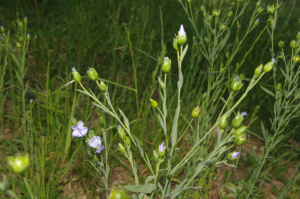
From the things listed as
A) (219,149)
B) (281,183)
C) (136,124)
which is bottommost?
(281,183)

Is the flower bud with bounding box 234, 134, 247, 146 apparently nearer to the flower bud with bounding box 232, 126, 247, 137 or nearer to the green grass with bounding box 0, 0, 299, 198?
the flower bud with bounding box 232, 126, 247, 137

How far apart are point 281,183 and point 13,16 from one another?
9.21 ft

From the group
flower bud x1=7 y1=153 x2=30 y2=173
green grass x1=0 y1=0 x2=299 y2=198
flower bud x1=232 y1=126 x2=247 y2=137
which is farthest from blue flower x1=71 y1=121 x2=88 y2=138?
green grass x1=0 y1=0 x2=299 y2=198

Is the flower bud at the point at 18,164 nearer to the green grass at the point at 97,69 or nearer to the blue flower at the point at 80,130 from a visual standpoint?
the blue flower at the point at 80,130

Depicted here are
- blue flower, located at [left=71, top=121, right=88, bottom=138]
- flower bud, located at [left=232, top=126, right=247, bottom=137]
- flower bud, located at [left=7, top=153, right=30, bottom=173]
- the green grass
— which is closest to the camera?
flower bud, located at [left=7, top=153, right=30, bottom=173]

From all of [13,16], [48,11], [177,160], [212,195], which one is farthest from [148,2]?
[212,195]

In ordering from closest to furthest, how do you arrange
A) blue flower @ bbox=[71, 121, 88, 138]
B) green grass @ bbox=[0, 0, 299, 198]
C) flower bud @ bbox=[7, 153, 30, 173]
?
1. flower bud @ bbox=[7, 153, 30, 173]
2. blue flower @ bbox=[71, 121, 88, 138]
3. green grass @ bbox=[0, 0, 299, 198]

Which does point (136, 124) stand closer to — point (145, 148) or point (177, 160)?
point (145, 148)

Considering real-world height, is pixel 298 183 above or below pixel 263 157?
below

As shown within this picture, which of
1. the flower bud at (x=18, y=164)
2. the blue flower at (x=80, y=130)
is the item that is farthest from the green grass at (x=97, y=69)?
the flower bud at (x=18, y=164)

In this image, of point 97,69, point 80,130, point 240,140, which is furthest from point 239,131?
point 97,69

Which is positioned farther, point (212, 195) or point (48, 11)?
point (48, 11)

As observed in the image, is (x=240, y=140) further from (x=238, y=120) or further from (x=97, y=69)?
(x=97, y=69)

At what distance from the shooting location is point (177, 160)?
141cm
